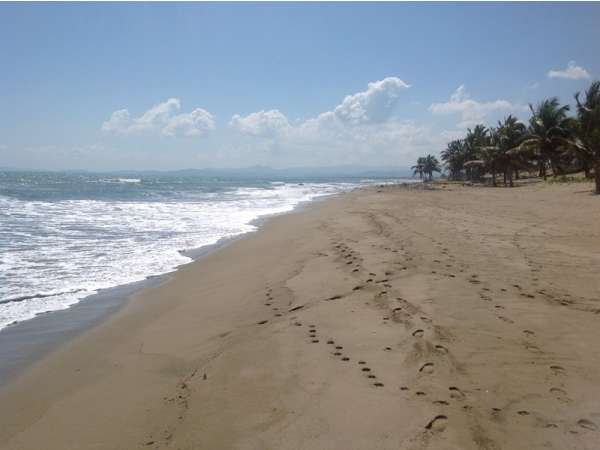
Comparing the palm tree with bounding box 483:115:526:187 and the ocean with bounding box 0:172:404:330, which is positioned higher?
the palm tree with bounding box 483:115:526:187

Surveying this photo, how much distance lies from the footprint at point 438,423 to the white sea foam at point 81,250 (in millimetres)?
5978

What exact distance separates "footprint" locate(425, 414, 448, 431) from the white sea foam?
5978mm

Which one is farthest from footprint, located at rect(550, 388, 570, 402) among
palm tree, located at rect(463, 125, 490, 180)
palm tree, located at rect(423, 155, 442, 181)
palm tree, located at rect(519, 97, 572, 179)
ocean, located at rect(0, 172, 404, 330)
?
palm tree, located at rect(423, 155, 442, 181)

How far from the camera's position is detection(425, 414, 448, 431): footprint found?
2.99m

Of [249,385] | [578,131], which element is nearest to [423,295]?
[249,385]

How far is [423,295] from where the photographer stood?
581 cm

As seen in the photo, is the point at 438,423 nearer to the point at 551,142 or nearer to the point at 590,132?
the point at 590,132

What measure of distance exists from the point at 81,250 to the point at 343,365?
365 inches

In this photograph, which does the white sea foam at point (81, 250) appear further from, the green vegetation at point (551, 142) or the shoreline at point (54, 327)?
the green vegetation at point (551, 142)

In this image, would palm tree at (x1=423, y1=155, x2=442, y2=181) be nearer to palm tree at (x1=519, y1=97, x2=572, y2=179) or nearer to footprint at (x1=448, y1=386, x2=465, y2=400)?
palm tree at (x1=519, y1=97, x2=572, y2=179)

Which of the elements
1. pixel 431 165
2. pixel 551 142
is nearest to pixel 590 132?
pixel 551 142

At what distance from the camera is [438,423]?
9.97 ft

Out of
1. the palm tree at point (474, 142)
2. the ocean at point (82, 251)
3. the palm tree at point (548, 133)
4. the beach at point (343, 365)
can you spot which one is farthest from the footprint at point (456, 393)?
the palm tree at point (474, 142)

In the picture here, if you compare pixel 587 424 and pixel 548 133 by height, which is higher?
pixel 548 133
